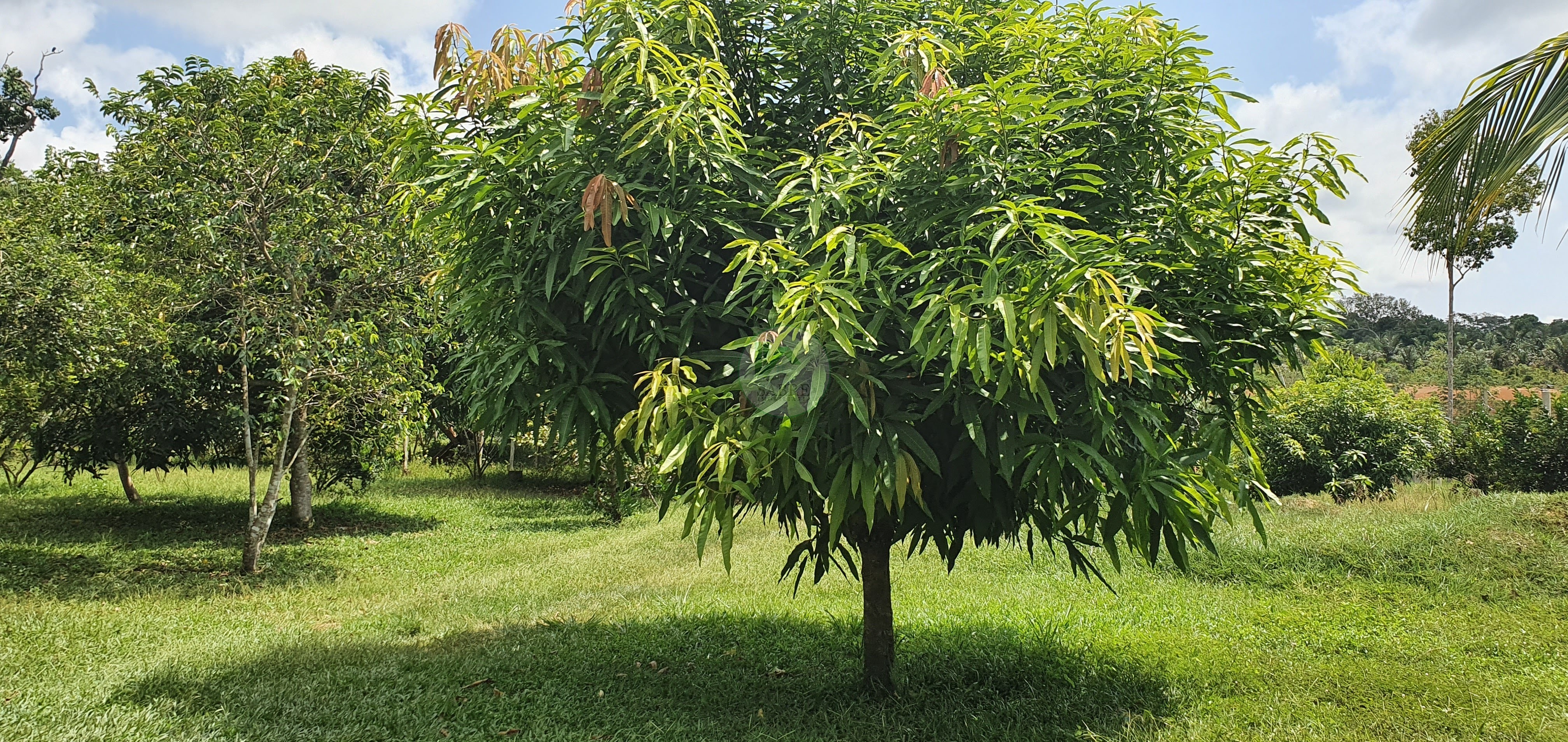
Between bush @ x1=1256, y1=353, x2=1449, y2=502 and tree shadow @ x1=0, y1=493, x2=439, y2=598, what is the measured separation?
45.2 feet

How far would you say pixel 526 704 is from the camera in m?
5.50

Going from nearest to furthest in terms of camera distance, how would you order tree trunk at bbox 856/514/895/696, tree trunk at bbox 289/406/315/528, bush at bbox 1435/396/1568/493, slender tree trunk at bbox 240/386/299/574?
1. tree trunk at bbox 856/514/895/696
2. slender tree trunk at bbox 240/386/299/574
3. bush at bbox 1435/396/1568/493
4. tree trunk at bbox 289/406/315/528

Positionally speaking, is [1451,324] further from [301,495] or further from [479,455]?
[301,495]

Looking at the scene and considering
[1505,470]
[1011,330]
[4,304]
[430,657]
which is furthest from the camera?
[1505,470]

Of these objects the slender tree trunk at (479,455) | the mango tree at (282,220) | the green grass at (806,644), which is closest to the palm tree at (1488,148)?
the green grass at (806,644)

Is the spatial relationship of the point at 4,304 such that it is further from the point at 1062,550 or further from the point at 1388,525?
the point at 1388,525

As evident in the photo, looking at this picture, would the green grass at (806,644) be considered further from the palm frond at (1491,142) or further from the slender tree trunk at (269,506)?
the palm frond at (1491,142)

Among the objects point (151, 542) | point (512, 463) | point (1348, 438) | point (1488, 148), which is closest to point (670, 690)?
point (1488, 148)

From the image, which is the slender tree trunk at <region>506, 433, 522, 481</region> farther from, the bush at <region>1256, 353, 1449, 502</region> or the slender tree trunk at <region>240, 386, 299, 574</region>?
the bush at <region>1256, 353, 1449, 502</region>

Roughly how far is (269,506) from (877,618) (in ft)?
26.8

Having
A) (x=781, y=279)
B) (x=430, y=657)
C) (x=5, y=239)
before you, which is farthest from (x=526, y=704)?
(x=5, y=239)

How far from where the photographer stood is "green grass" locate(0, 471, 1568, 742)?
5.16 m

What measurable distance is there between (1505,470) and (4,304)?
1795cm

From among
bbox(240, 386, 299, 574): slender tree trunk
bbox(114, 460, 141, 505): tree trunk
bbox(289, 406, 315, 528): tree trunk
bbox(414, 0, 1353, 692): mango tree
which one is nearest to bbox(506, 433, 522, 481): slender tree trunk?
bbox(289, 406, 315, 528): tree trunk
